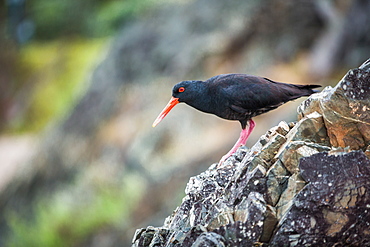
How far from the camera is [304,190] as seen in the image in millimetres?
5164

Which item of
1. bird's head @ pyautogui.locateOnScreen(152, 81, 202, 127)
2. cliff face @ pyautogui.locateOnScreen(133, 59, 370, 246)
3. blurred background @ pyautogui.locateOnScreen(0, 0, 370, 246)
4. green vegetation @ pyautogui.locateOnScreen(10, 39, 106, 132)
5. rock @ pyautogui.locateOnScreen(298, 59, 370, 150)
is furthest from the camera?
green vegetation @ pyautogui.locateOnScreen(10, 39, 106, 132)

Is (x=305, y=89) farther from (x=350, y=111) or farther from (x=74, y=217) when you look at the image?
(x=74, y=217)

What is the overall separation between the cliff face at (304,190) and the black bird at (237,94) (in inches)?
57.9

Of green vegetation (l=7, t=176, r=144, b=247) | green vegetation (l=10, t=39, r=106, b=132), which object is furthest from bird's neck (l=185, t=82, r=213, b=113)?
green vegetation (l=10, t=39, r=106, b=132)

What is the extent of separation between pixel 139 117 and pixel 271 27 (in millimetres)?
4752

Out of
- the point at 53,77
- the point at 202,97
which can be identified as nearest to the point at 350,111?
the point at 202,97

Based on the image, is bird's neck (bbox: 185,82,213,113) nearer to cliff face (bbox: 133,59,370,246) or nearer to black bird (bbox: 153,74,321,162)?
black bird (bbox: 153,74,321,162)

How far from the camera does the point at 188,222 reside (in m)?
6.04

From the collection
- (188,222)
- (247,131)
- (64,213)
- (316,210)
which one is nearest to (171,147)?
(64,213)

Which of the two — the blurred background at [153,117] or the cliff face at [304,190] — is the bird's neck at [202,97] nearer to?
the cliff face at [304,190]

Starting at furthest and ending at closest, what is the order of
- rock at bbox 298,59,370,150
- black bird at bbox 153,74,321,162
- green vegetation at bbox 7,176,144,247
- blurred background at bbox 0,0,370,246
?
green vegetation at bbox 7,176,144,247 → blurred background at bbox 0,0,370,246 → black bird at bbox 153,74,321,162 → rock at bbox 298,59,370,150

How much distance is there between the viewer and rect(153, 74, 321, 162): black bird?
7512 millimetres

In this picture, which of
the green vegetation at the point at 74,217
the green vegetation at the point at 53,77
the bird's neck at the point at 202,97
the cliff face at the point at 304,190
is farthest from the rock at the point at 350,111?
the green vegetation at the point at 53,77

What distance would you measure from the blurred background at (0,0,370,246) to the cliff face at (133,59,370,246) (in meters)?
7.29
